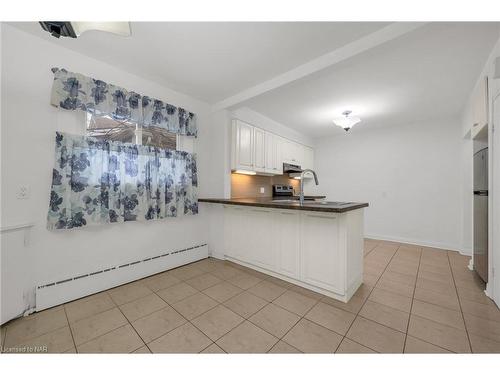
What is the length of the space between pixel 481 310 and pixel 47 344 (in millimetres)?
3443

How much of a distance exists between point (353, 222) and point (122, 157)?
8.40ft

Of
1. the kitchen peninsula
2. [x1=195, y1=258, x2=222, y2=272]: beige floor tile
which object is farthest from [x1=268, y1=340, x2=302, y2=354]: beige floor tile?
[x1=195, y1=258, x2=222, y2=272]: beige floor tile

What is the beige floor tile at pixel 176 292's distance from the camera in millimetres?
2004

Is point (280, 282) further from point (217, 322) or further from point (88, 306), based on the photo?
point (88, 306)

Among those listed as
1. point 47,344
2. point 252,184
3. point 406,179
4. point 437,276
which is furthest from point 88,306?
point 406,179

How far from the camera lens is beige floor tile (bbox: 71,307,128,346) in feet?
4.83

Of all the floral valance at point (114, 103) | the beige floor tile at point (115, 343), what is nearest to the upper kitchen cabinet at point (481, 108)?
the floral valance at point (114, 103)

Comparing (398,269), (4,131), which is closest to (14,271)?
(4,131)

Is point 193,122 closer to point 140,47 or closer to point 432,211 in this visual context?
point 140,47

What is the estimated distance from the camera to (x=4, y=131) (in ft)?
5.41

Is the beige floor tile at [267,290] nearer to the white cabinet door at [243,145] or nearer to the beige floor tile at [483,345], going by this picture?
the beige floor tile at [483,345]

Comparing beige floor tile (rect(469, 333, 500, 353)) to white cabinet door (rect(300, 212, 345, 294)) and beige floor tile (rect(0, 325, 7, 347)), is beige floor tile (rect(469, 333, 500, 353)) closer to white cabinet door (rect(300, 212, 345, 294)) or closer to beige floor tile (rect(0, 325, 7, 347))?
white cabinet door (rect(300, 212, 345, 294))

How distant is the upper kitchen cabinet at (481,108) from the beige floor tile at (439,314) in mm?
1920

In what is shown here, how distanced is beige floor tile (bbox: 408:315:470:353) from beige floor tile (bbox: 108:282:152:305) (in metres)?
2.39
